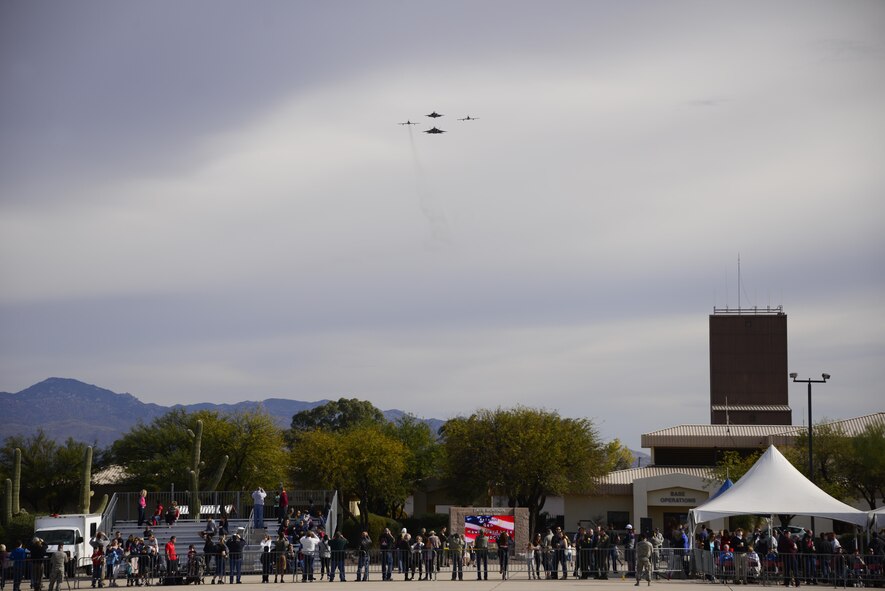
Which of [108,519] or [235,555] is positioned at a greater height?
[108,519]

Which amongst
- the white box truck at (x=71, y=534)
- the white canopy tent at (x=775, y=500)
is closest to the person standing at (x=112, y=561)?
the white box truck at (x=71, y=534)

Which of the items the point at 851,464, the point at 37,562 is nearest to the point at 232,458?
the point at 37,562

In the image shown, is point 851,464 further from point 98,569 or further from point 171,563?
point 98,569

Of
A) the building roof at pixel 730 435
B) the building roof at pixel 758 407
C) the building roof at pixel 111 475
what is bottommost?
the building roof at pixel 111 475

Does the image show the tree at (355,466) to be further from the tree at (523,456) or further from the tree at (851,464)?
the tree at (851,464)

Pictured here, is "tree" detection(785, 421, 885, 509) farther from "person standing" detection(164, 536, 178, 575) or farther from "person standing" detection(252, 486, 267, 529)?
"person standing" detection(164, 536, 178, 575)

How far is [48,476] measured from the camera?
65312mm

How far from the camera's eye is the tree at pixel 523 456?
6088 centimetres

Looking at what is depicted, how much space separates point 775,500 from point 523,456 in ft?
89.7

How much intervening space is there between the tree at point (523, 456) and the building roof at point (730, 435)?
35.0ft

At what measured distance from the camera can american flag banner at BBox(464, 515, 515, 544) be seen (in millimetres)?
41441

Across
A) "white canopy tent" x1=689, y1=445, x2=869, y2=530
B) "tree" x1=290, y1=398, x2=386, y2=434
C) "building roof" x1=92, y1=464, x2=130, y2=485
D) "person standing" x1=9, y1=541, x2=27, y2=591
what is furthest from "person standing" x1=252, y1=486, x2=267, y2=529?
"tree" x1=290, y1=398, x2=386, y2=434

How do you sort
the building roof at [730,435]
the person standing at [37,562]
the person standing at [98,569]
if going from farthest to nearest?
the building roof at [730,435] < the person standing at [98,569] < the person standing at [37,562]

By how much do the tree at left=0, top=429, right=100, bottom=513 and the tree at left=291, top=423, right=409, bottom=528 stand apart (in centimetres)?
1307
